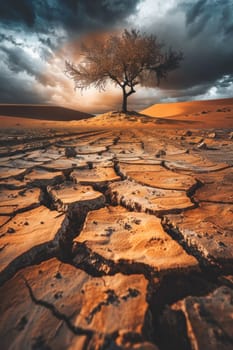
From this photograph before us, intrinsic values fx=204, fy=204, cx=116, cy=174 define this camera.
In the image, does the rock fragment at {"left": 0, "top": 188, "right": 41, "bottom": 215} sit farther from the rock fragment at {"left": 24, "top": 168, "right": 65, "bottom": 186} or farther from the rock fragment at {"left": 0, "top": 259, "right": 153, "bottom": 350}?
the rock fragment at {"left": 0, "top": 259, "right": 153, "bottom": 350}

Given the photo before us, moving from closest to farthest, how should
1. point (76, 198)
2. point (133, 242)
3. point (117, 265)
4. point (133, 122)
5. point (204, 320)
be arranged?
point (204, 320) → point (117, 265) → point (133, 242) → point (76, 198) → point (133, 122)

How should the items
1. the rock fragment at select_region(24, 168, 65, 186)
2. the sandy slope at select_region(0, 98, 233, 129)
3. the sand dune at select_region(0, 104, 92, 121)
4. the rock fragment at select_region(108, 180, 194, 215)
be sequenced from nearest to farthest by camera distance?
the rock fragment at select_region(108, 180, 194, 215)
the rock fragment at select_region(24, 168, 65, 186)
the sandy slope at select_region(0, 98, 233, 129)
the sand dune at select_region(0, 104, 92, 121)

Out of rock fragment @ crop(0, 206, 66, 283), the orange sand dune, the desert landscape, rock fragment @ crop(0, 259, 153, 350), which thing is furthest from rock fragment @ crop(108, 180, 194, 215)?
the orange sand dune

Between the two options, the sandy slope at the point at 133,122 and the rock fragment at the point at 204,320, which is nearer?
→ the rock fragment at the point at 204,320

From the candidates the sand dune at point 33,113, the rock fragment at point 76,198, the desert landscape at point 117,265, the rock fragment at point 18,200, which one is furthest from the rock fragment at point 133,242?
the sand dune at point 33,113

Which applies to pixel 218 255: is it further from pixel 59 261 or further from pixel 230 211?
pixel 59 261

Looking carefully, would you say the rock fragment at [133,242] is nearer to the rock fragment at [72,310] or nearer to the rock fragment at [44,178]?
the rock fragment at [72,310]

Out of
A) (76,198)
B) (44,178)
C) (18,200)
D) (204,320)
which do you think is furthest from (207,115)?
(204,320)

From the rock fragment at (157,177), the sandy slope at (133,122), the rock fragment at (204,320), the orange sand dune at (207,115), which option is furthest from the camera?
the orange sand dune at (207,115)

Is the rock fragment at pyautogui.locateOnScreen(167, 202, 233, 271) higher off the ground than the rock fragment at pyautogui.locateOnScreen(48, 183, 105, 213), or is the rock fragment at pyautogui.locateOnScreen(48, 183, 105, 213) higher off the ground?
the rock fragment at pyautogui.locateOnScreen(167, 202, 233, 271)

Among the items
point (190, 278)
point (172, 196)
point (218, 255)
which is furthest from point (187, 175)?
point (190, 278)

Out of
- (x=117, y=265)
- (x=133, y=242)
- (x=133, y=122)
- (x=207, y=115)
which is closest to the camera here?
(x=117, y=265)

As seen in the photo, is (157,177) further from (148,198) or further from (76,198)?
(76,198)

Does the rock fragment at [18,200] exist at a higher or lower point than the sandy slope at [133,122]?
higher
